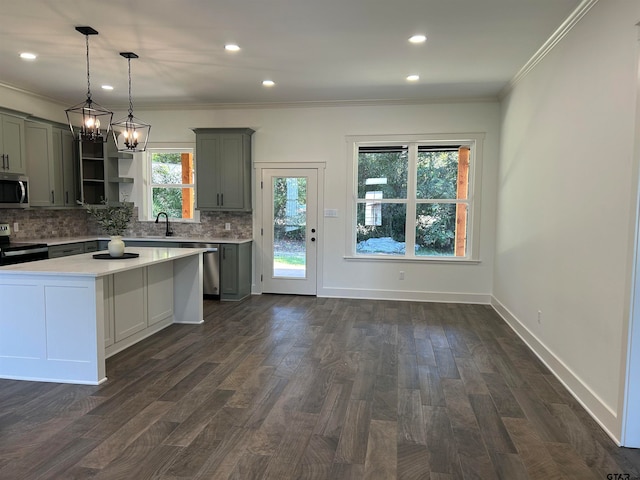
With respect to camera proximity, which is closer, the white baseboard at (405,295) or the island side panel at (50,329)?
the island side panel at (50,329)

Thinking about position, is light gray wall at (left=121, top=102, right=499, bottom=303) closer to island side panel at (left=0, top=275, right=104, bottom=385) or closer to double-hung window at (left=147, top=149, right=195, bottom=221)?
double-hung window at (left=147, top=149, right=195, bottom=221)

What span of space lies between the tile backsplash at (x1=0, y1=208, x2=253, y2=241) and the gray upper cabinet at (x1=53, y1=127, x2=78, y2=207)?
15.8 inches

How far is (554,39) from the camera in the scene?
3738 mm

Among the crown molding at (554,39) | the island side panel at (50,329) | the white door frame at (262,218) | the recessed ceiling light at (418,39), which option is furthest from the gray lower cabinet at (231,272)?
the crown molding at (554,39)

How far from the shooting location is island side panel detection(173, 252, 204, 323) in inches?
192

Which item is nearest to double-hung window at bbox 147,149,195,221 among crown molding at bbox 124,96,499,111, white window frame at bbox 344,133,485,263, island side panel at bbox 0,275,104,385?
crown molding at bbox 124,96,499,111

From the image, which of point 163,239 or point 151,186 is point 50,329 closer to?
point 163,239

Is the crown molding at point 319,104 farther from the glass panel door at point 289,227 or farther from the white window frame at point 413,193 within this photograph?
the glass panel door at point 289,227

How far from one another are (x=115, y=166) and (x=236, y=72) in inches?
121

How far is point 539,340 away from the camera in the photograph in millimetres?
3941

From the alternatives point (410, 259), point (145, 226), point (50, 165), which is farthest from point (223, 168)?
point (410, 259)

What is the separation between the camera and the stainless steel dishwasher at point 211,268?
20.2ft

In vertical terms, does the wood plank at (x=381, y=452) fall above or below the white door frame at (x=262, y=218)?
below

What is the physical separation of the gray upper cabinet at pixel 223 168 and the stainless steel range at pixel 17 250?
217 centimetres
